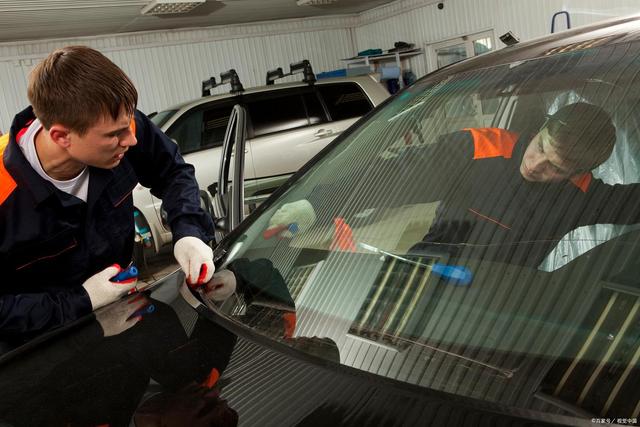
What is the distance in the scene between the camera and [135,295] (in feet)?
4.42

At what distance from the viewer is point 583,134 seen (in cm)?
97

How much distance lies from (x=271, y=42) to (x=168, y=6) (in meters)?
2.90

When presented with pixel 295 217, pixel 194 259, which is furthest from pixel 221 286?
pixel 295 217

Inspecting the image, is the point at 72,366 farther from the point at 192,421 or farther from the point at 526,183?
the point at 526,183

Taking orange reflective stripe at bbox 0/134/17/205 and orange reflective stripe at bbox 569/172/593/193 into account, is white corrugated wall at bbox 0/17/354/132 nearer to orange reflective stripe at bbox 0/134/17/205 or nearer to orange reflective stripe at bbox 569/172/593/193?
orange reflective stripe at bbox 0/134/17/205

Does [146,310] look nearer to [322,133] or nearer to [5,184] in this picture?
[5,184]

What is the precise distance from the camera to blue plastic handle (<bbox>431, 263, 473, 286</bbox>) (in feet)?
2.99

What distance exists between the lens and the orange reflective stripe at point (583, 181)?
0.90 metres

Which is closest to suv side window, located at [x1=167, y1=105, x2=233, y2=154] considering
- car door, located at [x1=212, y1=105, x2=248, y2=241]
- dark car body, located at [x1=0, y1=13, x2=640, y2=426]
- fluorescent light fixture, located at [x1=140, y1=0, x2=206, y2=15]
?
fluorescent light fixture, located at [x1=140, y1=0, x2=206, y2=15]

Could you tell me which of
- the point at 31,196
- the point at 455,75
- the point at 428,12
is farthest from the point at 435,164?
the point at 428,12

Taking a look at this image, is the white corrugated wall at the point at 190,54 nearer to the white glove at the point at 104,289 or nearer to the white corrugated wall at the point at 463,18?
the white corrugated wall at the point at 463,18

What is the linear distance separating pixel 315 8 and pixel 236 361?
893cm

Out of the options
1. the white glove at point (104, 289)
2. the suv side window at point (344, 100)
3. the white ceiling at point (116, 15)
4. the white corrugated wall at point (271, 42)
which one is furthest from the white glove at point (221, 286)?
the white corrugated wall at point (271, 42)

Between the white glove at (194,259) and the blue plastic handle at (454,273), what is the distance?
538mm
